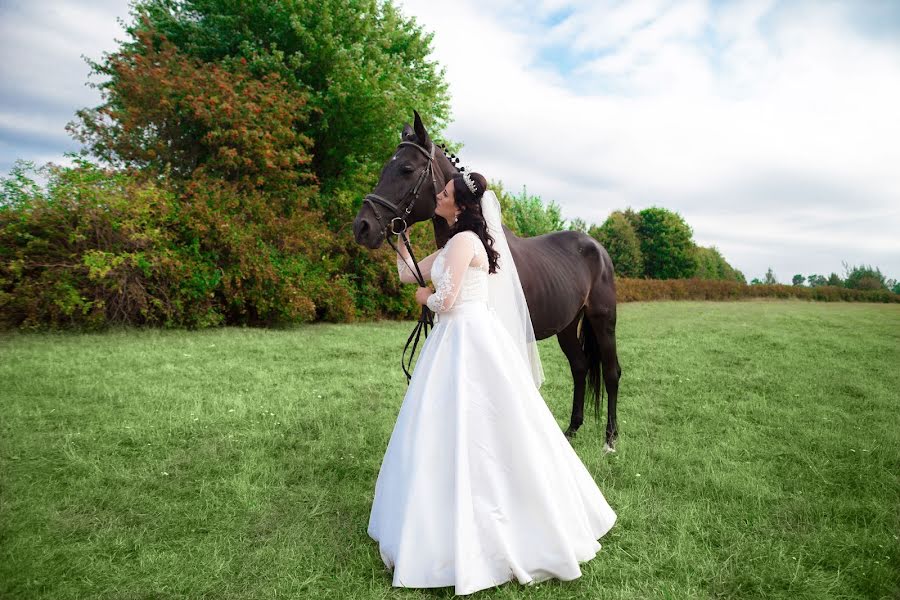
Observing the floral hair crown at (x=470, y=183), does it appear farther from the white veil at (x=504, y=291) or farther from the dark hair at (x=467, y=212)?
the white veil at (x=504, y=291)

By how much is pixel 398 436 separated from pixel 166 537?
5.92ft

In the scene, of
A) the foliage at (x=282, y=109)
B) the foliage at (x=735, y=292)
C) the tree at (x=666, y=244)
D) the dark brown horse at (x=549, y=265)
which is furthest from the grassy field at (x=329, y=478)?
the tree at (x=666, y=244)

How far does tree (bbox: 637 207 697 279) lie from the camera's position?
151 ft

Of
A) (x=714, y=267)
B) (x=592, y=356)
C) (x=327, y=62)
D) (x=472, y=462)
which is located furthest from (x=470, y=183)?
(x=714, y=267)

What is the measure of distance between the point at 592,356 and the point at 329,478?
119 inches

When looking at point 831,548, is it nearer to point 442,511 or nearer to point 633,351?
point 442,511

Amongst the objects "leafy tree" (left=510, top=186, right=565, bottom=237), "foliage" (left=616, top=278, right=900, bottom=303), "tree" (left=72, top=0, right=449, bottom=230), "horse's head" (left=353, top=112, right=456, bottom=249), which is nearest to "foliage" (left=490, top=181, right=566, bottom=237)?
"leafy tree" (left=510, top=186, right=565, bottom=237)

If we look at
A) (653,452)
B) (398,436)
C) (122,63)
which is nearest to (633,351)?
(653,452)

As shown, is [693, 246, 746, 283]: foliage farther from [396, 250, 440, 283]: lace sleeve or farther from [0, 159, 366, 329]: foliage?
[396, 250, 440, 283]: lace sleeve

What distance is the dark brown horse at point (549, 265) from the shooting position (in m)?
3.77

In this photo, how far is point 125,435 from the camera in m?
5.26

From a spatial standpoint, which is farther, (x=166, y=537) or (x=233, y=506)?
(x=233, y=506)

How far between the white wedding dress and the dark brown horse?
2.81ft

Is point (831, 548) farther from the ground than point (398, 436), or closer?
closer
